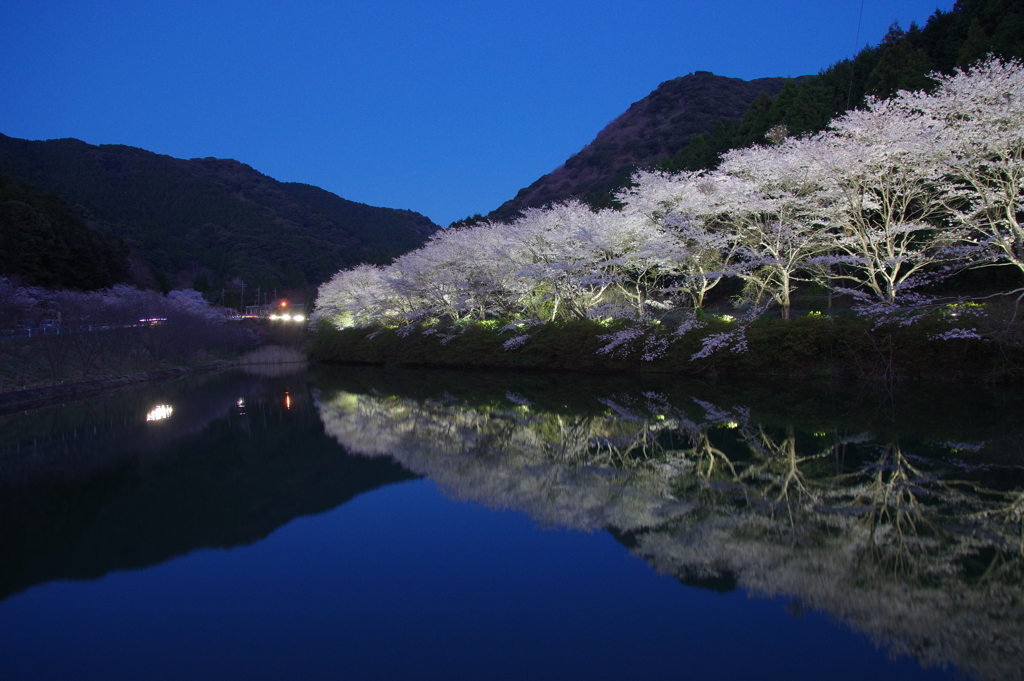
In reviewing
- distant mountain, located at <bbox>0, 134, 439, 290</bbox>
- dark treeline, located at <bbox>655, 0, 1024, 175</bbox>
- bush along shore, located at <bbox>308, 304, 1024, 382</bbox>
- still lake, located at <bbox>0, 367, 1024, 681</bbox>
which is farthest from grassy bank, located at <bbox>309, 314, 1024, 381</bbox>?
distant mountain, located at <bbox>0, 134, 439, 290</bbox>

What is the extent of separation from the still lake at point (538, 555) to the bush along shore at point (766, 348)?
5.09 meters

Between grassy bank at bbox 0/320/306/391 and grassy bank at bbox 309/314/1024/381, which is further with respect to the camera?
grassy bank at bbox 0/320/306/391

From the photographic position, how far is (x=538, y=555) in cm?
499

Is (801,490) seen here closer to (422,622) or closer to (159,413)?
(422,622)

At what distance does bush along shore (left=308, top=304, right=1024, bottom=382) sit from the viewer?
Answer: 15.0 m

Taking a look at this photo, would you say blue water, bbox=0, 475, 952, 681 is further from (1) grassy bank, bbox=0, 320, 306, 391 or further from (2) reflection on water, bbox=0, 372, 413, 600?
(1) grassy bank, bbox=0, 320, 306, 391

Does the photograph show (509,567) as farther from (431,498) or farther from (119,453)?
(119,453)

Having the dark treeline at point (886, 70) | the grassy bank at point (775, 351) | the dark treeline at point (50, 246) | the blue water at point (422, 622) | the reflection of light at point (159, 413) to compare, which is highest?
the dark treeline at point (886, 70)

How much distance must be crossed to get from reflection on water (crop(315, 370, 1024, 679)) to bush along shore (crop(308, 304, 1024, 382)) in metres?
2.22

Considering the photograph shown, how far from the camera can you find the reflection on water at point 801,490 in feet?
12.4

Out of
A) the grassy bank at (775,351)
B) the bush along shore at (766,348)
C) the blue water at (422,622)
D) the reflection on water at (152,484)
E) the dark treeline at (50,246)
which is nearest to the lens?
the blue water at (422,622)

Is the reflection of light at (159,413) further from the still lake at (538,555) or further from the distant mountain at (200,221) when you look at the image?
the distant mountain at (200,221)

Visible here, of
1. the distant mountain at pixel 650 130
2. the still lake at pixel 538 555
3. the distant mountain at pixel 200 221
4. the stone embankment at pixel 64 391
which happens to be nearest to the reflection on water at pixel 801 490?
the still lake at pixel 538 555

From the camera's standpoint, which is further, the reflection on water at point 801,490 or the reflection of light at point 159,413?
the reflection of light at point 159,413
